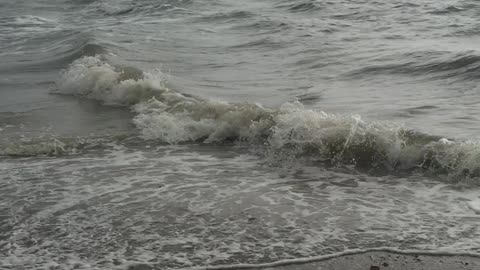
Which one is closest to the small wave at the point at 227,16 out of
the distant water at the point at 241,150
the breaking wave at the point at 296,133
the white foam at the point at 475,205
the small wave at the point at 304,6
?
the small wave at the point at 304,6

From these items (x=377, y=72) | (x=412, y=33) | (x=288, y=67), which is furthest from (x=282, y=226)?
(x=412, y=33)

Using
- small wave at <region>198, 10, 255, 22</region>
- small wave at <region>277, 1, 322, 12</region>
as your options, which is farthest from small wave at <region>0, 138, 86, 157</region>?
small wave at <region>277, 1, 322, 12</region>

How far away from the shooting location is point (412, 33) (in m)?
15.4

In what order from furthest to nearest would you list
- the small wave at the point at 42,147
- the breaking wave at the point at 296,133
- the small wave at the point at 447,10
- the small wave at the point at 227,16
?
the small wave at the point at 227,16, the small wave at the point at 447,10, the small wave at the point at 42,147, the breaking wave at the point at 296,133

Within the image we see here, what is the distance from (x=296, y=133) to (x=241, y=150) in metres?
0.71

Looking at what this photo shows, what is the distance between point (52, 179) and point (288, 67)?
22.7ft

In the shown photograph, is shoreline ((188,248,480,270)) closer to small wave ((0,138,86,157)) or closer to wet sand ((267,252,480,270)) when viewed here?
wet sand ((267,252,480,270))

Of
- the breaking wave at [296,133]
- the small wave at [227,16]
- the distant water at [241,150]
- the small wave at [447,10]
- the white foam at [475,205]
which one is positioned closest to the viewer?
the distant water at [241,150]

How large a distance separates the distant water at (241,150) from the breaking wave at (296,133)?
0.02m

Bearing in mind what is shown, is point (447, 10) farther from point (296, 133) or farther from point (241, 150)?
point (241, 150)

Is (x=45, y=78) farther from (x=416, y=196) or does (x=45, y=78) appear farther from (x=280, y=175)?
(x=416, y=196)

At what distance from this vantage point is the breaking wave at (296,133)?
6613mm

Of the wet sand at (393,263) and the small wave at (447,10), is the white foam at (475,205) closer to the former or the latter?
the wet sand at (393,263)

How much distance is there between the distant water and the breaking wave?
2 cm
